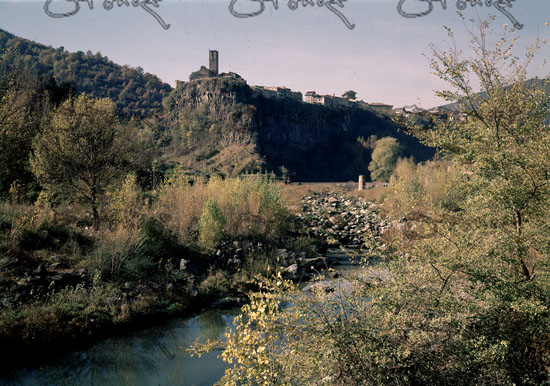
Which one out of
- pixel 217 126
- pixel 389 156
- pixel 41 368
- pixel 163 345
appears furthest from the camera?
pixel 217 126

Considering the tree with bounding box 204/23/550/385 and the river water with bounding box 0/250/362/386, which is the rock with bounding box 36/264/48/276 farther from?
the tree with bounding box 204/23/550/385

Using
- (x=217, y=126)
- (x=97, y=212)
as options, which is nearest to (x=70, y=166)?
(x=97, y=212)

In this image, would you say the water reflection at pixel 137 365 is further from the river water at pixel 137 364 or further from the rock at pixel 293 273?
the rock at pixel 293 273

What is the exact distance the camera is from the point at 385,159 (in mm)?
52812

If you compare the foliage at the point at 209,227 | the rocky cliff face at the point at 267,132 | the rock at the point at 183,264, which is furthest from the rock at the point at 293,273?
the rocky cliff face at the point at 267,132

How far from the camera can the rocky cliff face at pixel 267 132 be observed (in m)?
63.6

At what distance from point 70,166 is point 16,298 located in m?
5.42

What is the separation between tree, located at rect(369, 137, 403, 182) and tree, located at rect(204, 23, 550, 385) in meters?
46.0

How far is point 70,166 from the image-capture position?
509 inches

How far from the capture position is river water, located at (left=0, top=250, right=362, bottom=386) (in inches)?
298

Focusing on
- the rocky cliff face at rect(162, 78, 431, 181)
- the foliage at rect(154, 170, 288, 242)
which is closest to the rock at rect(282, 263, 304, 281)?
the foliage at rect(154, 170, 288, 242)

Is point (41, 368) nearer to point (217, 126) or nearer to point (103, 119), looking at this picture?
point (103, 119)

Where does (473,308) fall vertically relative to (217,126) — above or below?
below

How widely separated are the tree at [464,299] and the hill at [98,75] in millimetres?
Result: 52957
